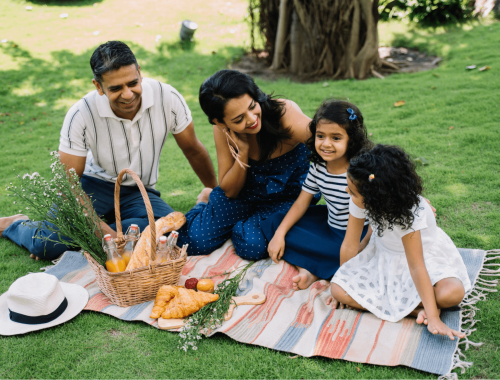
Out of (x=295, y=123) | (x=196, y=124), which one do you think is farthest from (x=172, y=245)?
(x=196, y=124)

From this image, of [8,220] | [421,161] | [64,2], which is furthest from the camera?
[64,2]

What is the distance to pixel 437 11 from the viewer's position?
29.6 feet

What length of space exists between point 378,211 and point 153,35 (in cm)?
863

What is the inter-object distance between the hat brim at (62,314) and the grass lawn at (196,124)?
0.15 feet

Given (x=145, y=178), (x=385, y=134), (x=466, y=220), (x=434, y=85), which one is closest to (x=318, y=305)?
(x=466, y=220)

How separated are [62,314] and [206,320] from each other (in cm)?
96

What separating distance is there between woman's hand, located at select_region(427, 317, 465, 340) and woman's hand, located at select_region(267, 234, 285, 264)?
3.84ft

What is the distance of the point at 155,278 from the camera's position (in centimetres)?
285

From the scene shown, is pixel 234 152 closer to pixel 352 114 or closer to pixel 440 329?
pixel 352 114

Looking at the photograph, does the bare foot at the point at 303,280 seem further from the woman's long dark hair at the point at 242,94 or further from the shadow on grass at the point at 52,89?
the shadow on grass at the point at 52,89

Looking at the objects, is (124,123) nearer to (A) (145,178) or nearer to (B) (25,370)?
(A) (145,178)

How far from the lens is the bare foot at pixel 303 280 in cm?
303

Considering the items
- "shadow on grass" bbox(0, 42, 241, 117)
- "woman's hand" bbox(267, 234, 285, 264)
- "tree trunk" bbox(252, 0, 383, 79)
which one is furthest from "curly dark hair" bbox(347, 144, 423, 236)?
"shadow on grass" bbox(0, 42, 241, 117)

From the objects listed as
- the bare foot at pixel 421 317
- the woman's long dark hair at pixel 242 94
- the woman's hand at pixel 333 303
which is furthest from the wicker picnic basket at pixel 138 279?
the bare foot at pixel 421 317
